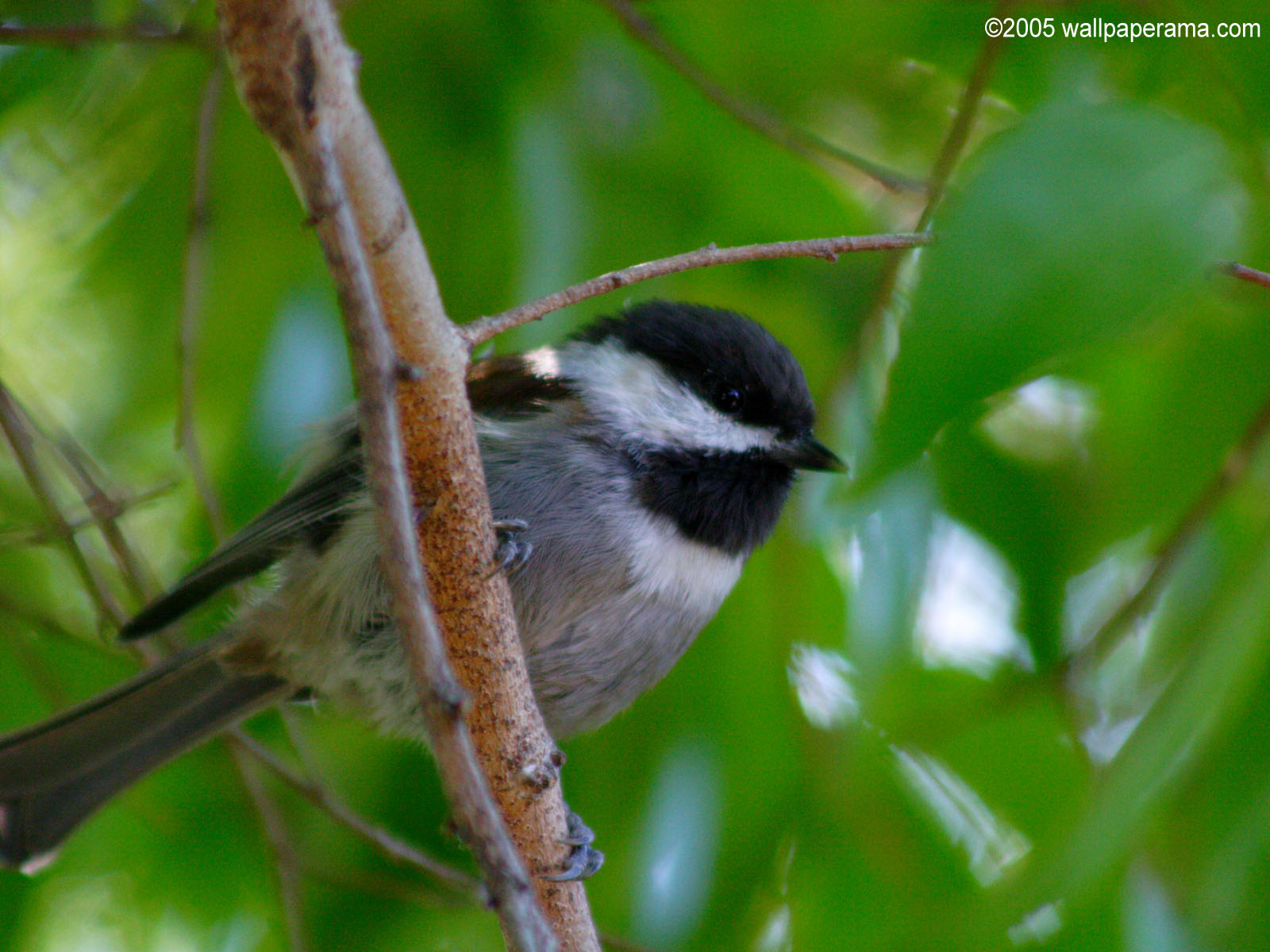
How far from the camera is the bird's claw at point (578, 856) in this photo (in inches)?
52.0

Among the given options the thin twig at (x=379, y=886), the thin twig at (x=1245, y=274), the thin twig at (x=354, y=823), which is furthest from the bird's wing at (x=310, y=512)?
the thin twig at (x=1245, y=274)

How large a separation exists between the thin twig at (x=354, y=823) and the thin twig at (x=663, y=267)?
0.93 metres

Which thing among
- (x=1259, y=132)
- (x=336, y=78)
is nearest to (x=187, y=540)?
(x=336, y=78)

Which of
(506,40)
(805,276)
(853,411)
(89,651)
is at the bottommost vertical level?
(89,651)

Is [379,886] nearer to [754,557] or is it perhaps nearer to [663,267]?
[754,557]

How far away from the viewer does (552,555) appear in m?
1.55

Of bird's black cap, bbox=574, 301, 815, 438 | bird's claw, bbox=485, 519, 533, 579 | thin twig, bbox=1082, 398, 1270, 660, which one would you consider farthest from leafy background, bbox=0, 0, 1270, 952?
bird's claw, bbox=485, 519, 533, 579

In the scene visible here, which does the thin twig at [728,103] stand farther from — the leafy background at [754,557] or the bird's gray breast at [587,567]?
the bird's gray breast at [587,567]

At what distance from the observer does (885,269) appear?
6.33 ft

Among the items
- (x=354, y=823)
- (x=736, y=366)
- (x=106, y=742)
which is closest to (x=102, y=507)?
(x=106, y=742)

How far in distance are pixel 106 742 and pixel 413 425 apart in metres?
1.05

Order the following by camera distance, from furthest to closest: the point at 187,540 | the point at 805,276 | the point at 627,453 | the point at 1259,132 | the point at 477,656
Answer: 1. the point at 805,276
2. the point at 187,540
3. the point at 627,453
4. the point at 1259,132
5. the point at 477,656

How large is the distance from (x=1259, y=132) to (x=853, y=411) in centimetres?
62

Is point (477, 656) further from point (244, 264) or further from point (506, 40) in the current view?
point (506, 40)
